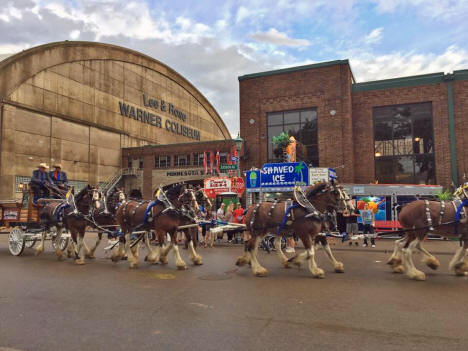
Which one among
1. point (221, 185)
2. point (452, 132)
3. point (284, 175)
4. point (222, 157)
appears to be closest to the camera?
point (284, 175)

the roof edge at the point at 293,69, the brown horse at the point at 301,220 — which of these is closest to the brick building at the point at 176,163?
the roof edge at the point at 293,69

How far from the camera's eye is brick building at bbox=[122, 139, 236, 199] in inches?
1436

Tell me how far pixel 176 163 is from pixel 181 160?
660mm

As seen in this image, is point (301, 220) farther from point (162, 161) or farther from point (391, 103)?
point (162, 161)

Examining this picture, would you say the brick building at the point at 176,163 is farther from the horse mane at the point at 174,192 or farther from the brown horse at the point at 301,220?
the brown horse at the point at 301,220

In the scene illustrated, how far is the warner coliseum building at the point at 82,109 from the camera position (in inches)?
1326

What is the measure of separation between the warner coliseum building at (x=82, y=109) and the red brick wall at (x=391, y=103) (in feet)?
77.0

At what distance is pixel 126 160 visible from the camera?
43.7m

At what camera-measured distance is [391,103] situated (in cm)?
2645

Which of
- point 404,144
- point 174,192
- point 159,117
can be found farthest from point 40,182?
point 159,117

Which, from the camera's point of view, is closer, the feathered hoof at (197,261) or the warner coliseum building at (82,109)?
the feathered hoof at (197,261)

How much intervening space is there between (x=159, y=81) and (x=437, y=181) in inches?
1479

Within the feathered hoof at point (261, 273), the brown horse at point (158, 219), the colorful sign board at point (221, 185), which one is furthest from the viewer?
the colorful sign board at point (221, 185)

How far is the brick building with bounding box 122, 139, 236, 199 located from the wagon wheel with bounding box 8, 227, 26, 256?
2349 cm
